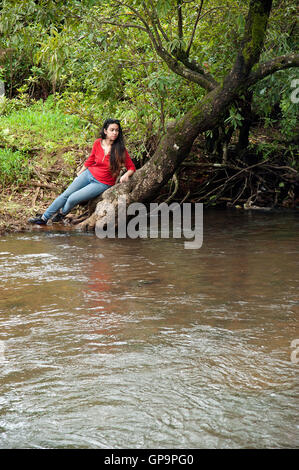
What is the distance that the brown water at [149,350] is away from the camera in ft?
7.39

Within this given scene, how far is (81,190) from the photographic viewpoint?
7305 millimetres

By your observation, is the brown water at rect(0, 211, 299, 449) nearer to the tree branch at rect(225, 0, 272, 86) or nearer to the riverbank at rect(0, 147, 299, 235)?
the tree branch at rect(225, 0, 272, 86)

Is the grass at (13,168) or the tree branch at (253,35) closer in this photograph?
the tree branch at (253,35)

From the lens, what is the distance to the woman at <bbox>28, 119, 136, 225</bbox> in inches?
275

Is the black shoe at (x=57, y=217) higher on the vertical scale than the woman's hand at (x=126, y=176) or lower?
lower

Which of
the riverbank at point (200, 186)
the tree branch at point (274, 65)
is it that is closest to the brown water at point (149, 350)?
the tree branch at point (274, 65)

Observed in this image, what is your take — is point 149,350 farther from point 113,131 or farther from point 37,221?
point 37,221

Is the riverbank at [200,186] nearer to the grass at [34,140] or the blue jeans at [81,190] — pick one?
the grass at [34,140]

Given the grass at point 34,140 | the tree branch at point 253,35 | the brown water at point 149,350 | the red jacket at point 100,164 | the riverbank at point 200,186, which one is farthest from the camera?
the grass at point 34,140

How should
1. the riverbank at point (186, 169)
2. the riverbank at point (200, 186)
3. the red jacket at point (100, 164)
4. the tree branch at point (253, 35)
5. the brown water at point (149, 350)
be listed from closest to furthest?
1. the brown water at point (149, 350)
2. the tree branch at point (253, 35)
3. the red jacket at point (100, 164)
4. the riverbank at point (200, 186)
5. the riverbank at point (186, 169)

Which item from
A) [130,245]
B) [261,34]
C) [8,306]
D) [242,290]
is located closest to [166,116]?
[261,34]
